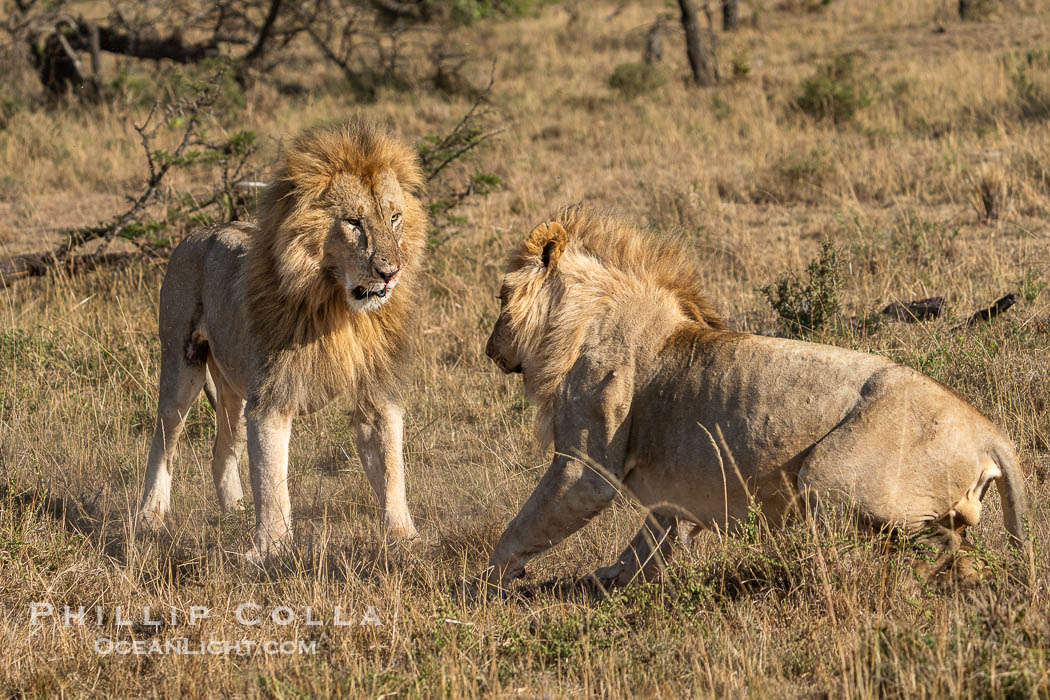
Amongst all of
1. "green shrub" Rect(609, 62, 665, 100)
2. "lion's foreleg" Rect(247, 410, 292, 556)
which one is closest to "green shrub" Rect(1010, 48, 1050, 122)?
"green shrub" Rect(609, 62, 665, 100)

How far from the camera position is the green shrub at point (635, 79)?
14.0 m

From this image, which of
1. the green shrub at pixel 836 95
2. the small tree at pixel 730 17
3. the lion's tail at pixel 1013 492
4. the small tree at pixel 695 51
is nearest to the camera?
the lion's tail at pixel 1013 492

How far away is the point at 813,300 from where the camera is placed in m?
6.22

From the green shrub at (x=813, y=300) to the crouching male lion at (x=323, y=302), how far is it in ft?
8.29

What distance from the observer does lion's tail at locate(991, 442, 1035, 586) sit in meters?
3.22

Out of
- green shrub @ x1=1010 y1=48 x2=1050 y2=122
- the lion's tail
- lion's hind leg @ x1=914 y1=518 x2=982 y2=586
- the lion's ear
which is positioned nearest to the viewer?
the lion's tail

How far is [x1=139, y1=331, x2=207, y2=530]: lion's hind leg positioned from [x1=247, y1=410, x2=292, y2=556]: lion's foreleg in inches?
37.1

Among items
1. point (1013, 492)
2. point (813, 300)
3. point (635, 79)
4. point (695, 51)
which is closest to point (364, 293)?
point (1013, 492)

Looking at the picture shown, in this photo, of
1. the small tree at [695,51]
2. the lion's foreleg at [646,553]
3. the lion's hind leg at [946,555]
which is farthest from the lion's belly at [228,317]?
the small tree at [695,51]

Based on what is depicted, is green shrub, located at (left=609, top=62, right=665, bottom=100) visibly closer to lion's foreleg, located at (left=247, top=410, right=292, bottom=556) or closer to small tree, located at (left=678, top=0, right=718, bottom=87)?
small tree, located at (left=678, top=0, right=718, bottom=87)

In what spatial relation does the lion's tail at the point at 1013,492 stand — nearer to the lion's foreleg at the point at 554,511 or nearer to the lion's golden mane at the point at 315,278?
the lion's foreleg at the point at 554,511

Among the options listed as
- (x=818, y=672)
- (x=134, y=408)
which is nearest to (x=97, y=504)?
(x=134, y=408)

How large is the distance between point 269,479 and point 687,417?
66.8 inches

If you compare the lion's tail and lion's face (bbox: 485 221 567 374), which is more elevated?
lion's face (bbox: 485 221 567 374)
